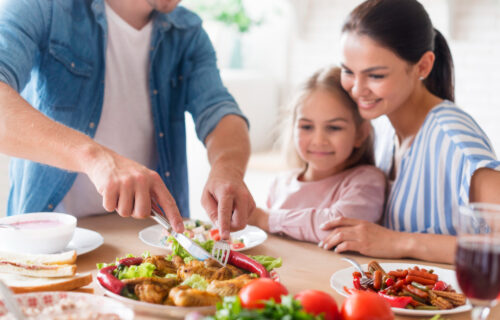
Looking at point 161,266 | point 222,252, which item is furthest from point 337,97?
point 161,266

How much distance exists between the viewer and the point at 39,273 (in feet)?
3.55

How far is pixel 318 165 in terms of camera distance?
6.61 ft

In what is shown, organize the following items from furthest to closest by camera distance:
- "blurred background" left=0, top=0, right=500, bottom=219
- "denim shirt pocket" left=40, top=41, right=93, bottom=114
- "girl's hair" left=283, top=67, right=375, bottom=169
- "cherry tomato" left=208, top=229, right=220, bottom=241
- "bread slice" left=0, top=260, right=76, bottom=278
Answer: "blurred background" left=0, top=0, right=500, bottom=219
"girl's hair" left=283, top=67, right=375, bottom=169
"denim shirt pocket" left=40, top=41, right=93, bottom=114
"cherry tomato" left=208, top=229, right=220, bottom=241
"bread slice" left=0, top=260, right=76, bottom=278

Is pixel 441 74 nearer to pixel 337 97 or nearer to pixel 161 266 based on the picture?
pixel 337 97

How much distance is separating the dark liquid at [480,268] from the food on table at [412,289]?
0.86 feet

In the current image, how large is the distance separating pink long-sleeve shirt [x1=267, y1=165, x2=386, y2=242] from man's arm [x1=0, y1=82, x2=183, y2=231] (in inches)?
21.5

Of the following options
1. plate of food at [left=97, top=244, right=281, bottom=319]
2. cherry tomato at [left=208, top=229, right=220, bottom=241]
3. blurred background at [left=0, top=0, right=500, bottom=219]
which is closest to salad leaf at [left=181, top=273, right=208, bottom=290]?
plate of food at [left=97, top=244, right=281, bottom=319]

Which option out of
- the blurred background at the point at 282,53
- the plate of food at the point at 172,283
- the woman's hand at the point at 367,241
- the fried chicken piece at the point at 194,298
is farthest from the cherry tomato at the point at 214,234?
the blurred background at the point at 282,53

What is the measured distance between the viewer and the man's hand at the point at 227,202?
1320mm

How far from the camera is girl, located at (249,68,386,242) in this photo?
71.8 inches

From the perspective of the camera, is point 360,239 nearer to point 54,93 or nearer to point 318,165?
point 318,165

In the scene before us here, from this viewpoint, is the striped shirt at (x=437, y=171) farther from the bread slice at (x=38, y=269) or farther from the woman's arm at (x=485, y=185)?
the bread slice at (x=38, y=269)

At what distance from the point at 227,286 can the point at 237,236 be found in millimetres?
714

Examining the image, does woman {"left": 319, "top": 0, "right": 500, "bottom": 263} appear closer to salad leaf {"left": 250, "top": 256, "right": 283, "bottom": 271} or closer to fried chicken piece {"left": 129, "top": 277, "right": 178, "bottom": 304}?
salad leaf {"left": 250, "top": 256, "right": 283, "bottom": 271}
